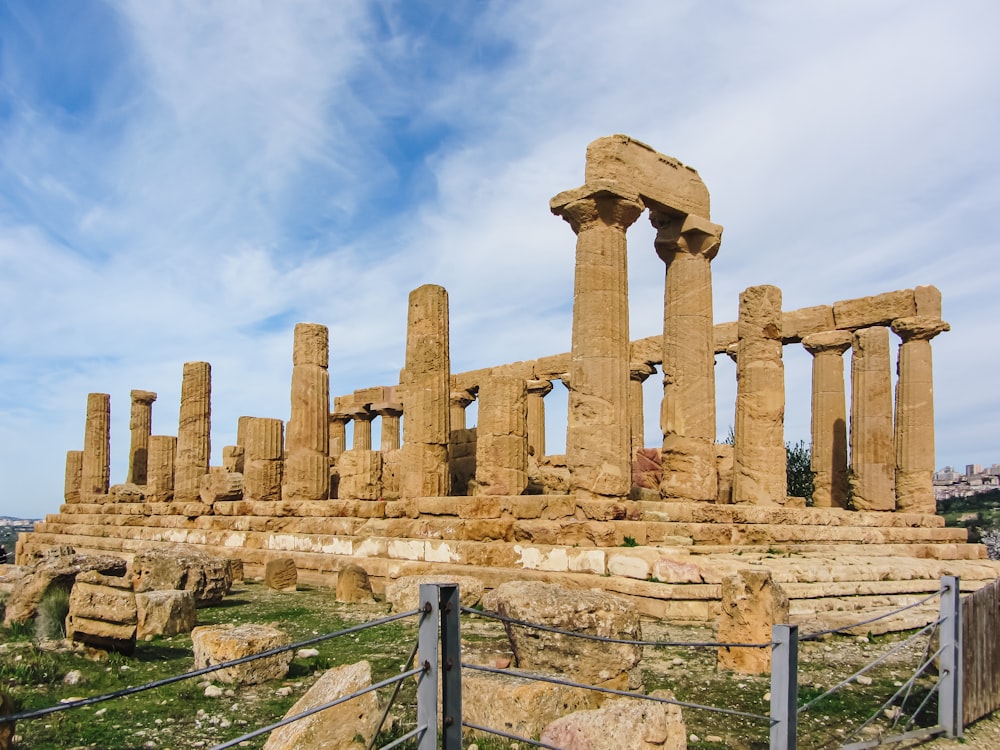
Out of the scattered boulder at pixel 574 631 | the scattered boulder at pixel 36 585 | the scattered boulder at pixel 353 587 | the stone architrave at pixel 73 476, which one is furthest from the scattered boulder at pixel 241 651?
the stone architrave at pixel 73 476

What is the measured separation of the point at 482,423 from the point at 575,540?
4033 mm

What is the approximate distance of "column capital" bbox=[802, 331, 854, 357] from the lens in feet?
65.4

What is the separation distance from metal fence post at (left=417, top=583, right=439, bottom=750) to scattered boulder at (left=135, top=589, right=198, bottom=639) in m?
6.85

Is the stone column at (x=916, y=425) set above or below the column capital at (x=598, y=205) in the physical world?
below

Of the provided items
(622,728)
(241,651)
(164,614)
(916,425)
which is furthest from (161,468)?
(622,728)

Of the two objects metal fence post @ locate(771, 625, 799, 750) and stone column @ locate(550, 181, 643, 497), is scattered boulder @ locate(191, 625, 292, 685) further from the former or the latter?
stone column @ locate(550, 181, 643, 497)

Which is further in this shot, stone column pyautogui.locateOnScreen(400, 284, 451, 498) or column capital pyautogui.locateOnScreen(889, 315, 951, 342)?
column capital pyautogui.locateOnScreen(889, 315, 951, 342)

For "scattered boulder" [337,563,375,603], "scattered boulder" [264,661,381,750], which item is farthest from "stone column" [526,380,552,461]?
"scattered boulder" [264,661,381,750]

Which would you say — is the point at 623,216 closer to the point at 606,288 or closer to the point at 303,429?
the point at 606,288

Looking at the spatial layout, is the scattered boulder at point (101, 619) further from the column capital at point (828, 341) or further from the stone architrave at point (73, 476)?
the stone architrave at point (73, 476)

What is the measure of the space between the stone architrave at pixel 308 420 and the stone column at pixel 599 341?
25.3 feet

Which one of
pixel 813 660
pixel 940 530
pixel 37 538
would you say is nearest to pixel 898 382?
pixel 940 530

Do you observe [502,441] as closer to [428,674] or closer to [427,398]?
[427,398]

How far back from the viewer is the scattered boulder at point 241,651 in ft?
22.3
